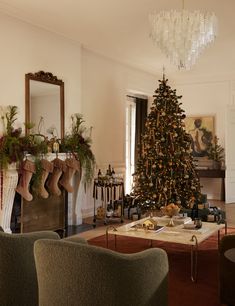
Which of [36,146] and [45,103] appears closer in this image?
[36,146]

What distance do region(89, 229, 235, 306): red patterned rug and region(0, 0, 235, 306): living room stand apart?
1.56 meters

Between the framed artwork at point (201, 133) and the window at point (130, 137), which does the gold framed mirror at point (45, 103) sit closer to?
the window at point (130, 137)

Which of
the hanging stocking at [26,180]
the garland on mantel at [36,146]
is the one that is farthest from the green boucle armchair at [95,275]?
the hanging stocking at [26,180]

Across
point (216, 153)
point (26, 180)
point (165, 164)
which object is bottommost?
point (26, 180)

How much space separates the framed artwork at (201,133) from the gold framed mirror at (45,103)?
14.1 ft

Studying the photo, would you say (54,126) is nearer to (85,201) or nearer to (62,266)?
(85,201)

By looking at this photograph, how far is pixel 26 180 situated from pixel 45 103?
52.2 inches

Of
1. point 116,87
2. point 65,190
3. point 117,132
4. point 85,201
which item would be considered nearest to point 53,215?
point 65,190

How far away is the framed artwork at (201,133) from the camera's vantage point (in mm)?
9242

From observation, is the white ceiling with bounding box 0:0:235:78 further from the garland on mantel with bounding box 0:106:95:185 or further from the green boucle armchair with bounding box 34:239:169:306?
the green boucle armchair with bounding box 34:239:169:306

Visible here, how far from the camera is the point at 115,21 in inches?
213

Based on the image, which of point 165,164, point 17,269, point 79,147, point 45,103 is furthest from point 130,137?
point 17,269

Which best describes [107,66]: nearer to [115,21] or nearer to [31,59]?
[115,21]

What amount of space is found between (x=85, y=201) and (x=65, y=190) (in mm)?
1064
